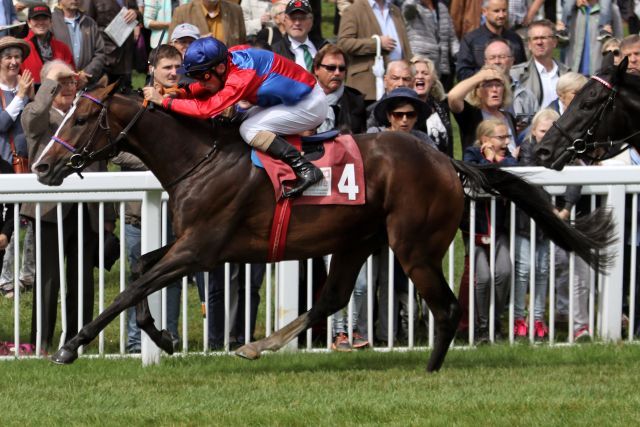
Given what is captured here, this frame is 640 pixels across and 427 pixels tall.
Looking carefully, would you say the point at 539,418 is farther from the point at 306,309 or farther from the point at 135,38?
the point at 135,38

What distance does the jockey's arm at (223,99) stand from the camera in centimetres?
750

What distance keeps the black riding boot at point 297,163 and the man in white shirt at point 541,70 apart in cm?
440

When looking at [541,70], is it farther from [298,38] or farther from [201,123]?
[201,123]

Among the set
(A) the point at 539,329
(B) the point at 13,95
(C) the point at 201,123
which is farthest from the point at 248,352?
(B) the point at 13,95

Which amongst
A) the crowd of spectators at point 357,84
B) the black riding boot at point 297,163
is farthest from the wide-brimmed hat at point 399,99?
the black riding boot at point 297,163

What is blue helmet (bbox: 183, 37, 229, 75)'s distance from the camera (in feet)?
24.6

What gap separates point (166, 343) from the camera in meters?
8.00

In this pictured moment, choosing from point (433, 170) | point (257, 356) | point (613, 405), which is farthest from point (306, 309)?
point (613, 405)

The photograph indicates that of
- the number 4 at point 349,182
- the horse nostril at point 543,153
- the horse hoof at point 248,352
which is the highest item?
the horse nostril at point 543,153

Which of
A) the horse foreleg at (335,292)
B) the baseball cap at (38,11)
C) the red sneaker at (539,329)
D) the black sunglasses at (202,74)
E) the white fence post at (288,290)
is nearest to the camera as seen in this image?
the black sunglasses at (202,74)

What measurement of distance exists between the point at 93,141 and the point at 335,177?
56.5 inches

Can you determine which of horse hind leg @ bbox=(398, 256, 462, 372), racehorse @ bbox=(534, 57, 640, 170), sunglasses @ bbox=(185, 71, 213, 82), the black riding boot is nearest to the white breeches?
the black riding boot

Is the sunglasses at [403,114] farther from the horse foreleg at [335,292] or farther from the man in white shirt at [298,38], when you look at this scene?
the man in white shirt at [298,38]

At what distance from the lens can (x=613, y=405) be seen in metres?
6.85
